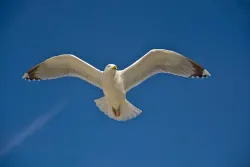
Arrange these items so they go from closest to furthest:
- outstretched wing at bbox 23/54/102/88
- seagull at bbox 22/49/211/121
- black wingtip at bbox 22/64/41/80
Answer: seagull at bbox 22/49/211/121 < outstretched wing at bbox 23/54/102/88 < black wingtip at bbox 22/64/41/80

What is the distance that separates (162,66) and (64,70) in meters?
0.89

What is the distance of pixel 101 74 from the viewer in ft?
15.6

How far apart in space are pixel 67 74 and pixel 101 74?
13.4 inches

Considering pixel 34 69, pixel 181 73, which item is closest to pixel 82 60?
pixel 34 69

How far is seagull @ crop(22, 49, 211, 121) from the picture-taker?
466 centimetres

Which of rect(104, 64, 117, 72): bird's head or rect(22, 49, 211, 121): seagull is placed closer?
rect(104, 64, 117, 72): bird's head

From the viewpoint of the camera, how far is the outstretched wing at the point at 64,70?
477 cm

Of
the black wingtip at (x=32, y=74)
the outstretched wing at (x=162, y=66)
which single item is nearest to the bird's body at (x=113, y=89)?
the outstretched wing at (x=162, y=66)

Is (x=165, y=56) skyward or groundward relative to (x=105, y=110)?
skyward

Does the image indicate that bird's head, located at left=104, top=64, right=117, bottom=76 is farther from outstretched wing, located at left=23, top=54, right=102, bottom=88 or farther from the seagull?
outstretched wing, located at left=23, top=54, right=102, bottom=88

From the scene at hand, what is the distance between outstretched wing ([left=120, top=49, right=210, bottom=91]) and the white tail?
0.56ft

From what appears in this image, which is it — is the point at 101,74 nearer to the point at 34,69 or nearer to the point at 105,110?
the point at 105,110

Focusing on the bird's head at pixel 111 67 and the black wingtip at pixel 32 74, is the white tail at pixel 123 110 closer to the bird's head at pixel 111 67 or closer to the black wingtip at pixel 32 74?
the bird's head at pixel 111 67

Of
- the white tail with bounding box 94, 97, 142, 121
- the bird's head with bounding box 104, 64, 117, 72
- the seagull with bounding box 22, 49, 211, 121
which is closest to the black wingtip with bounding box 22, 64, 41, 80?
the seagull with bounding box 22, 49, 211, 121
